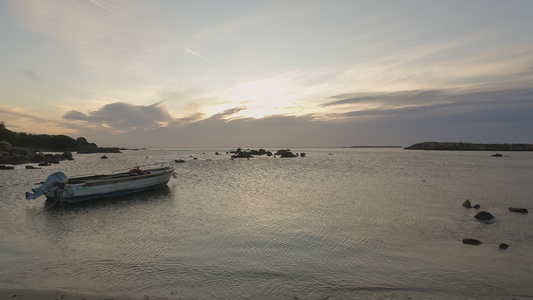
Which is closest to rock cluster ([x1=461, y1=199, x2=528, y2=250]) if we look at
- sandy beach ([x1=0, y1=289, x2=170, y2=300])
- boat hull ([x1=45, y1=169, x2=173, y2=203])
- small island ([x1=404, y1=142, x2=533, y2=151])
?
sandy beach ([x1=0, y1=289, x2=170, y2=300])

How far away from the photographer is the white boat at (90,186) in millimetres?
21003

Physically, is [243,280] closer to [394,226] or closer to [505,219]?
[394,226]

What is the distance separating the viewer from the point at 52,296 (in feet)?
24.1

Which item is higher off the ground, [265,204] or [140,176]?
[140,176]

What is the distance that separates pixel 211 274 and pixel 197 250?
8.14 feet

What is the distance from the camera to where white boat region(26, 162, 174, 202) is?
21.0 metres

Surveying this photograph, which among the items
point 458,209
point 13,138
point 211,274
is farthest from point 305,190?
point 13,138

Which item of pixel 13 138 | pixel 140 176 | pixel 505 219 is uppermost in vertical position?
pixel 13 138

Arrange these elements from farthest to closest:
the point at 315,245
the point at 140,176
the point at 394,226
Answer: the point at 140,176 < the point at 394,226 < the point at 315,245

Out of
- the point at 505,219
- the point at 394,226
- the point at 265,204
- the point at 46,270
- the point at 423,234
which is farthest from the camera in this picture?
the point at 265,204

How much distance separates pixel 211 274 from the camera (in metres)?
9.07

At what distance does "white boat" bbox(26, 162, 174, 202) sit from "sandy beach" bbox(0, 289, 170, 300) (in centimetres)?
1542

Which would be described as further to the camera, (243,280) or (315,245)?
(315,245)

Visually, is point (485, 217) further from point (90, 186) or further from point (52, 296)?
point (90, 186)
